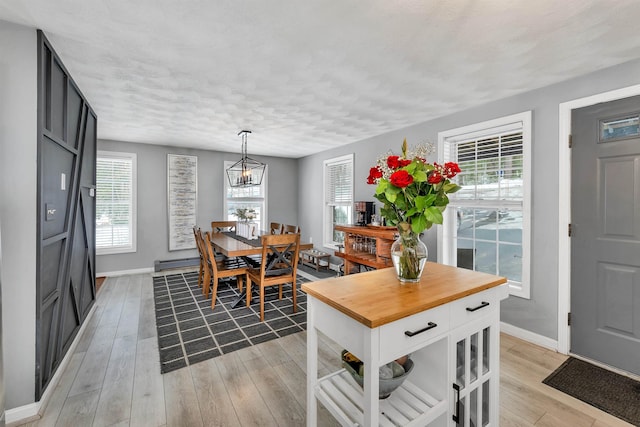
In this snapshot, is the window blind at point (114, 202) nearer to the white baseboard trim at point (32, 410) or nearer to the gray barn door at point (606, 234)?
the white baseboard trim at point (32, 410)

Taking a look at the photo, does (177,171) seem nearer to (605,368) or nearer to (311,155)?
(311,155)

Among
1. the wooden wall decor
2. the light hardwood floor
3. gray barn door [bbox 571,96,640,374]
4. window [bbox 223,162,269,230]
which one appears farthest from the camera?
window [bbox 223,162,269,230]

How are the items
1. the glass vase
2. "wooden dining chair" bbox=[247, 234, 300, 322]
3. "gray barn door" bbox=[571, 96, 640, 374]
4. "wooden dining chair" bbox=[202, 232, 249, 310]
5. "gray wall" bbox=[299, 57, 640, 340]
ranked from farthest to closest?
"wooden dining chair" bbox=[202, 232, 249, 310], "wooden dining chair" bbox=[247, 234, 300, 322], "gray wall" bbox=[299, 57, 640, 340], "gray barn door" bbox=[571, 96, 640, 374], the glass vase

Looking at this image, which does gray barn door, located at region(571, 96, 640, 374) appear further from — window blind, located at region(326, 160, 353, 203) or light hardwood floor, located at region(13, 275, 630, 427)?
window blind, located at region(326, 160, 353, 203)

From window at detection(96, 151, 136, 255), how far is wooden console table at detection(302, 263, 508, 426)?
200 inches

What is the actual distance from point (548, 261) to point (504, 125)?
144cm

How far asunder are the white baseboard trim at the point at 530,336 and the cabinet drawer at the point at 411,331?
213 centimetres

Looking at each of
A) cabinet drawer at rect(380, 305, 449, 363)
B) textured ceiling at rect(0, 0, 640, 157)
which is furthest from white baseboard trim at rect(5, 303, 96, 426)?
textured ceiling at rect(0, 0, 640, 157)

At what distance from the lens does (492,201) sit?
3076 mm

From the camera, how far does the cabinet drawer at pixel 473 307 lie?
132 cm

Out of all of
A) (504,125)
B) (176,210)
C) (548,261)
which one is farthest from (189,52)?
(176,210)

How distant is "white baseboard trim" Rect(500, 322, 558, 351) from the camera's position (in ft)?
8.45

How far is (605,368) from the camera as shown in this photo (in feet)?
7.43

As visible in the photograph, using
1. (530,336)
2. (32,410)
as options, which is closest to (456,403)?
(530,336)
